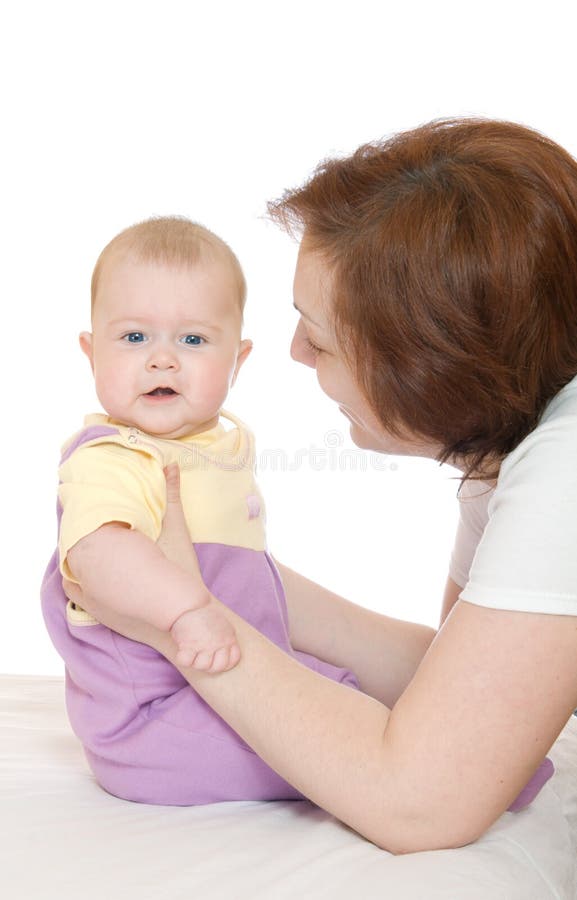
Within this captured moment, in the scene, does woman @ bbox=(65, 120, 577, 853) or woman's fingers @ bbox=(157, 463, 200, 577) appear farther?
woman's fingers @ bbox=(157, 463, 200, 577)

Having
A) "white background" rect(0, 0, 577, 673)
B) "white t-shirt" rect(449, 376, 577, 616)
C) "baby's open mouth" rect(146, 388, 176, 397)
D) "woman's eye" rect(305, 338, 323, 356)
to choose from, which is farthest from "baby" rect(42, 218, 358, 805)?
"white background" rect(0, 0, 577, 673)

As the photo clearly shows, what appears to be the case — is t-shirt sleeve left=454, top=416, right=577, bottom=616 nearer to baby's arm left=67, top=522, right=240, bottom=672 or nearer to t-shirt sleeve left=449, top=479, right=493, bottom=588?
baby's arm left=67, top=522, right=240, bottom=672

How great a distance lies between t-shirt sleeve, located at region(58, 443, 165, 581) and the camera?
4.80 feet

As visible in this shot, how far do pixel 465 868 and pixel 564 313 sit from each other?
2.18 ft

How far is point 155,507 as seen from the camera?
1538 millimetres

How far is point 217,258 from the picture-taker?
1.65m

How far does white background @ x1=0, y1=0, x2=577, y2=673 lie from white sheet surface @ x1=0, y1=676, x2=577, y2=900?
6.53 ft

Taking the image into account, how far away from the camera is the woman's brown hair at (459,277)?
1.37 meters

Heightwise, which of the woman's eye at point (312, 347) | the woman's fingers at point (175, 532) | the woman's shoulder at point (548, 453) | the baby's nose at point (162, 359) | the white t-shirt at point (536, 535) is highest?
the woman's eye at point (312, 347)

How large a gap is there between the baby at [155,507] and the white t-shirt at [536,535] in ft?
1.19

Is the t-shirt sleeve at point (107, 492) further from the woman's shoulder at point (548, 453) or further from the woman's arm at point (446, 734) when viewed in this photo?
the woman's shoulder at point (548, 453)

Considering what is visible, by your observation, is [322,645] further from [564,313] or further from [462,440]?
[564,313]

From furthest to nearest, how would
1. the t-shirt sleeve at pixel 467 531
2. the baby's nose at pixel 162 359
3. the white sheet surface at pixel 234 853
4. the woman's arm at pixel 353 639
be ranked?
the t-shirt sleeve at pixel 467 531
the woman's arm at pixel 353 639
the baby's nose at pixel 162 359
the white sheet surface at pixel 234 853

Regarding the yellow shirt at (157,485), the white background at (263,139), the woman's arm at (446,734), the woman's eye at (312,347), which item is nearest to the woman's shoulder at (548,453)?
the woman's arm at (446,734)
